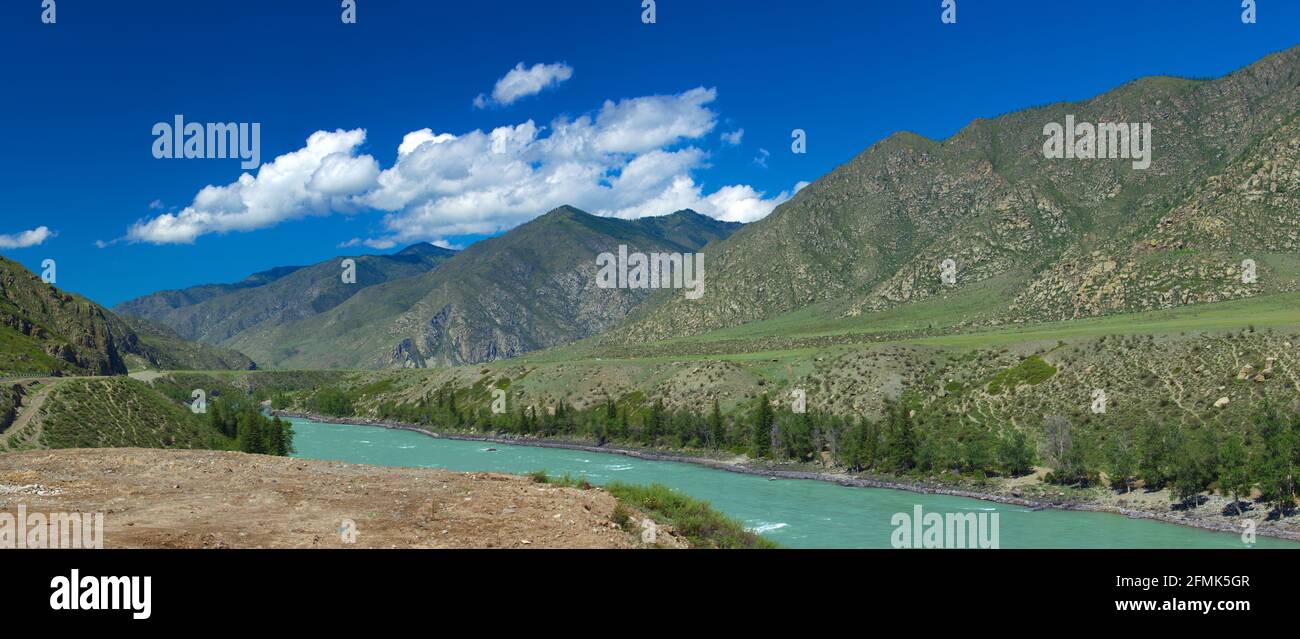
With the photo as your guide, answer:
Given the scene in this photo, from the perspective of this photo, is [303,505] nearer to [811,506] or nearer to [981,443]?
[811,506]

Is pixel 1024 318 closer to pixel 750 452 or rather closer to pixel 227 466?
pixel 750 452

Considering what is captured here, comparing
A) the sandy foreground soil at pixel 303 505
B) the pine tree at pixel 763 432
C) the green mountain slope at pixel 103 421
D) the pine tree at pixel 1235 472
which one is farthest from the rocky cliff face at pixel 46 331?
the pine tree at pixel 1235 472

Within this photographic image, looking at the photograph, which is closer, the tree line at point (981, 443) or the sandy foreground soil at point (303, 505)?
the sandy foreground soil at point (303, 505)

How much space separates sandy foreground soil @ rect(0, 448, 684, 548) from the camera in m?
11.7

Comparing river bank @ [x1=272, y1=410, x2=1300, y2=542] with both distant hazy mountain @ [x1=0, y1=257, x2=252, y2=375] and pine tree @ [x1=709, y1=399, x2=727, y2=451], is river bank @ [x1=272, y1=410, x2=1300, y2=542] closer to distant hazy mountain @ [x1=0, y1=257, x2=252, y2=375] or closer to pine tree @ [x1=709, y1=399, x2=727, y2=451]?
pine tree @ [x1=709, y1=399, x2=727, y2=451]

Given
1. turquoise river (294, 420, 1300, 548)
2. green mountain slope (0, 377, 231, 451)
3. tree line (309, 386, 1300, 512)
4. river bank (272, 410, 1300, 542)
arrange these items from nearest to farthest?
green mountain slope (0, 377, 231, 451)
turquoise river (294, 420, 1300, 548)
river bank (272, 410, 1300, 542)
tree line (309, 386, 1300, 512)

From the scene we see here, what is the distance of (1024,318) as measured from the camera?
139500 millimetres

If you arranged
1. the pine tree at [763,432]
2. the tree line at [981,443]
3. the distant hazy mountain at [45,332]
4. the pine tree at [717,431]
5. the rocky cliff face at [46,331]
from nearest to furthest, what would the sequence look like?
the tree line at [981,443] < the distant hazy mountain at [45,332] < the rocky cliff face at [46,331] < the pine tree at [763,432] < the pine tree at [717,431]

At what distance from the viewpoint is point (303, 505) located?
14.1 metres

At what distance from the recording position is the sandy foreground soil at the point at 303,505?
11.7 m

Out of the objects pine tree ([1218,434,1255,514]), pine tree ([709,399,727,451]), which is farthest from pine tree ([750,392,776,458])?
pine tree ([1218,434,1255,514])

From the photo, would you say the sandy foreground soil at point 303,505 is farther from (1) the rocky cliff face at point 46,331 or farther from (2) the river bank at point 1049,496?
Answer: (1) the rocky cliff face at point 46,331
